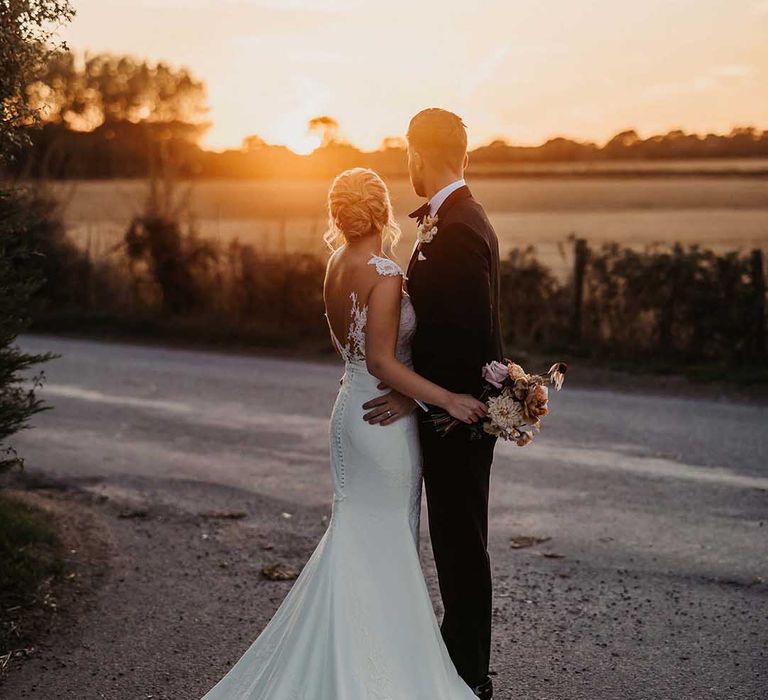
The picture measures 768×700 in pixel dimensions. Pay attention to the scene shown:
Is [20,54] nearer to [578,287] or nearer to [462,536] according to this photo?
[462,536]

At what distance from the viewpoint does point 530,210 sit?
33000 millimetres

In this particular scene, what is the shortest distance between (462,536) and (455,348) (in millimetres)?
800

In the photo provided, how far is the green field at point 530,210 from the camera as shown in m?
21.6

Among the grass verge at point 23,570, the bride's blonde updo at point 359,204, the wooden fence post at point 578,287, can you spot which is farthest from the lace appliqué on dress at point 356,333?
the wooden fence post at point 578,287

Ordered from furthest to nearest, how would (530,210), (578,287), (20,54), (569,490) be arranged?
(530,210) < (578,287) < (569,490) < (20,54)

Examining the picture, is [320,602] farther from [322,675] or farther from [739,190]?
[739,190]

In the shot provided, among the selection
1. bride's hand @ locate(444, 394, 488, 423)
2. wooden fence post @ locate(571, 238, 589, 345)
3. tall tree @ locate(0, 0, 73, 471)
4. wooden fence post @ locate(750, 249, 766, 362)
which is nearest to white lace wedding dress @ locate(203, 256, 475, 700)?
bride's hand @ locate(444, 394, 488, 423)

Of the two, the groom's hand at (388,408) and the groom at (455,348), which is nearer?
the groom at (455,348)

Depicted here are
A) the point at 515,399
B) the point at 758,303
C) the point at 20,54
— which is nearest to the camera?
the point at 515,399

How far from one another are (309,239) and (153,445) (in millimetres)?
9480

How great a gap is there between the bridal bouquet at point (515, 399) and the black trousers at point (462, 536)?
22cm

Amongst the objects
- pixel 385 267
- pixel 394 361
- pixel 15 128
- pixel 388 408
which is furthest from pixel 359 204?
pixel 15 128

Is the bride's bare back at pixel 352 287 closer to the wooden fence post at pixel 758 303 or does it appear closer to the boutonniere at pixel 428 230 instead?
the boutonniere at pixel 428 230

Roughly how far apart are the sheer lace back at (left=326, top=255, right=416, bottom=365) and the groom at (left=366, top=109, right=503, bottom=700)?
0.12 ft
